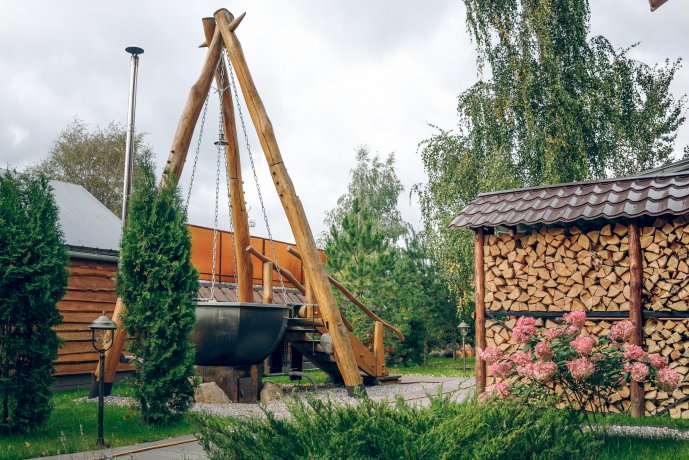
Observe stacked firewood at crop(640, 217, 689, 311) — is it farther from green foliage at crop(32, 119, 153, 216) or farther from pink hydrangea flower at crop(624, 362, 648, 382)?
green foliage at crop(32, 119, 153, 216)

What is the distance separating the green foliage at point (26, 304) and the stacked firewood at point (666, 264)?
618cm

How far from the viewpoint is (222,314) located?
30.1 feet

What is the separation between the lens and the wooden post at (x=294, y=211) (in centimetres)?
959

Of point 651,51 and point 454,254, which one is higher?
point 651,51

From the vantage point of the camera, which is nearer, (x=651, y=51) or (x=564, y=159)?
(x=564, y=159)

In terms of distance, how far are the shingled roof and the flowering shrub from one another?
5.62 feet

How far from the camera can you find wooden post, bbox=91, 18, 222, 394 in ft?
29.8

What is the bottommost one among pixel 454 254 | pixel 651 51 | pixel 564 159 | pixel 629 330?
pixel 629 330

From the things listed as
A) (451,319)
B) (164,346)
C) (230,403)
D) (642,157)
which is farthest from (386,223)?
(164,346)

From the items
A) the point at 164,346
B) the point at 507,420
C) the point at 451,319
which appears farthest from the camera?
the point at 451,319

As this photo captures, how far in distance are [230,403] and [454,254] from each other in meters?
7.86

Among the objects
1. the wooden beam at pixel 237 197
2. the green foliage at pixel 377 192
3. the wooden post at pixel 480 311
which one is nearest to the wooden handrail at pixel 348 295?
the wooden beam at pixel 237 197

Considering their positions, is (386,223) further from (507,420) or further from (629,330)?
(507,420)

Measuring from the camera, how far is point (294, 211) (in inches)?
385
